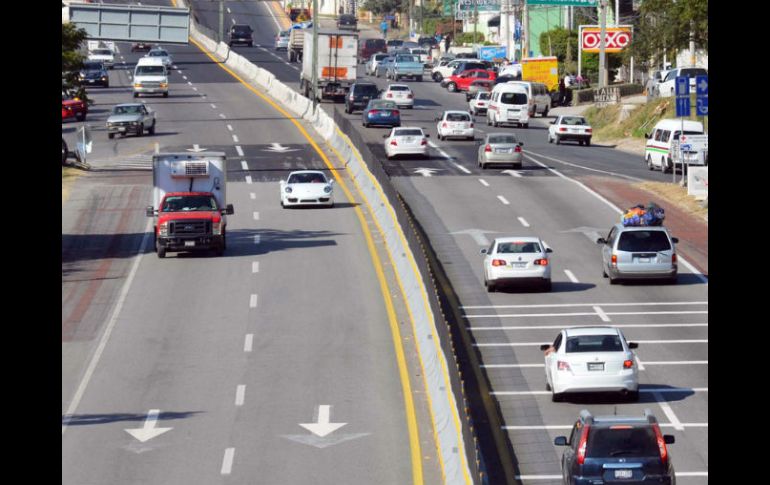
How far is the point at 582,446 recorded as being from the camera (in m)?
21.5

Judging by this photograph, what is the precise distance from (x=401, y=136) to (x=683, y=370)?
34757 millimetres

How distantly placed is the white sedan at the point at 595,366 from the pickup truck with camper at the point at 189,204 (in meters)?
18.1

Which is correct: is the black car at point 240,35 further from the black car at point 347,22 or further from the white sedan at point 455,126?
the white sedan at point 455,126

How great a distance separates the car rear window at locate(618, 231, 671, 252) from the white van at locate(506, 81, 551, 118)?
4828cm

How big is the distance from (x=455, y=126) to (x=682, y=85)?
21.9m

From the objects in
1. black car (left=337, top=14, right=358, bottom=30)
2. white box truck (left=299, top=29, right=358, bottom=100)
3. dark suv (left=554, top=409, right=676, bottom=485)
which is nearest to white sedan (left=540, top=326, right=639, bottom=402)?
dark suv (left=554, top=409, right=676, bottom=485)

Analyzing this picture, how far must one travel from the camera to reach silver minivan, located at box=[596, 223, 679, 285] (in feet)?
128

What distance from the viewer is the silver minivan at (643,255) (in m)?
39.1

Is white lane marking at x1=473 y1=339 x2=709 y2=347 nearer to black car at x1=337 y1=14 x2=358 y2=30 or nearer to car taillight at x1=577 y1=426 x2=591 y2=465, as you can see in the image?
car taillight at x1=577 y1=426 x2=591 y2=465

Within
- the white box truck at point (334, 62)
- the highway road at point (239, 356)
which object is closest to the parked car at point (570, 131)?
the white box truck at point (334, 62)

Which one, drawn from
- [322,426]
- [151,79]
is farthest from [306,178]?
[151,79]

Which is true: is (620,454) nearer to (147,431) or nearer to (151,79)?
(147,431)
